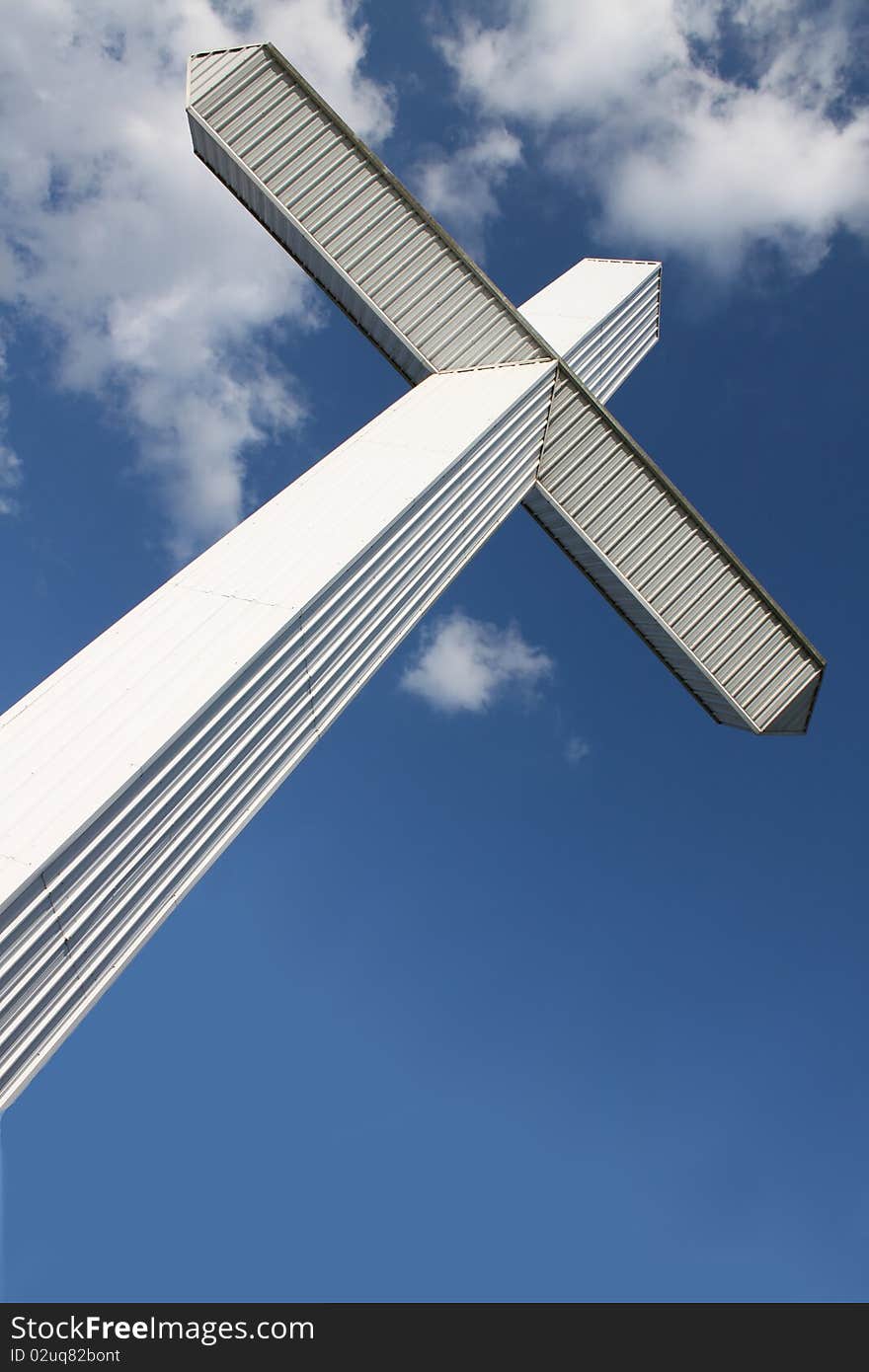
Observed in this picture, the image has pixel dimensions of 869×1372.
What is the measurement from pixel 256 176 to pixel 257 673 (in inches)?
502

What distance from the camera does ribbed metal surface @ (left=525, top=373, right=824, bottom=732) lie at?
1902 cm

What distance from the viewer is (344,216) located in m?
18.1

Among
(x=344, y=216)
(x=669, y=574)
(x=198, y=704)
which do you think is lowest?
(x=198, y=704)

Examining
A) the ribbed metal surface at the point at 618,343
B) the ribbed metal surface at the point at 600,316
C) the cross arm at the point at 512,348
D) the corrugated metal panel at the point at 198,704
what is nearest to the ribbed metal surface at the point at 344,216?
the cross arm at the point at 512,348

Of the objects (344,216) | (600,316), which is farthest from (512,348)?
(600,316)

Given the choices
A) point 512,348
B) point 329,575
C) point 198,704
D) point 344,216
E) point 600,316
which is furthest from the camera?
point 600,316

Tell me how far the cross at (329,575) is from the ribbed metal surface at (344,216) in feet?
0.17

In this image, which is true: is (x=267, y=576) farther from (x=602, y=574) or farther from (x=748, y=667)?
(x=748, y=667)

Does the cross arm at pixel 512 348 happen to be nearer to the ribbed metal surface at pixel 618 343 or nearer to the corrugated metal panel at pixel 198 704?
the ribbed metal surface at pixel 618 343

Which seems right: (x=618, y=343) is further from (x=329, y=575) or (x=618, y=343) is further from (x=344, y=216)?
(x=329, y=575)

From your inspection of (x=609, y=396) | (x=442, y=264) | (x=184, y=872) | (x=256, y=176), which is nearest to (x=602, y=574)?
(x=609, y=396)

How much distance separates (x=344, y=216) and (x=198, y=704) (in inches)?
526

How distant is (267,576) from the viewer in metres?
11.6

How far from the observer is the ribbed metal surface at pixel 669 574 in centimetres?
1902
